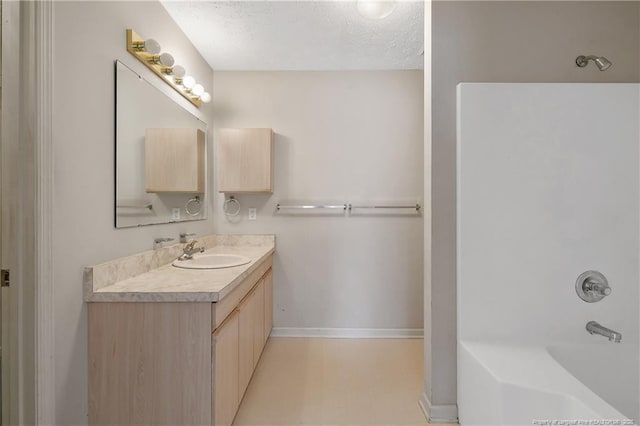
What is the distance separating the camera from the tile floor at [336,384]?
5.59 ft

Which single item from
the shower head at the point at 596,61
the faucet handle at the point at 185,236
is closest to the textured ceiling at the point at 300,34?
the shower head at the point at 596,61

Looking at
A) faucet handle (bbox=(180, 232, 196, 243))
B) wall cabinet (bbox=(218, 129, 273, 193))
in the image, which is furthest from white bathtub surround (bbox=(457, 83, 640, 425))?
faucet handle (bbox=(180, 232, 196, 243))

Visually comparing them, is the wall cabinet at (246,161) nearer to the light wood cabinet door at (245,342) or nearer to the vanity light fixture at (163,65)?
the vanity light fixture at (163,65)

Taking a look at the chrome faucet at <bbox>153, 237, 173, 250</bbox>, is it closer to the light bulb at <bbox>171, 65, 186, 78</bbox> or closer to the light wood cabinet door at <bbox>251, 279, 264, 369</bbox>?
the light wood cabinet door at <bbox>251, 279, 264, 369</bbox>

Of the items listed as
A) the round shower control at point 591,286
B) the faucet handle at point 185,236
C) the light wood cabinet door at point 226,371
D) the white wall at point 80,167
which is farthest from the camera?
the faucet handle at point 185,236

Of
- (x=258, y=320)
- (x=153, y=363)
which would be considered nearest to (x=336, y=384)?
(x=258, y=320)

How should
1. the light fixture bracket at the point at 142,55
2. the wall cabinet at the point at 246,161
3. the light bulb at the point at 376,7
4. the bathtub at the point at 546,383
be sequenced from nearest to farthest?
the bathtub at the point at 546,383, the light fixture bracket at the point at 142,55, the light bulb at the point at 376,7, the wall cabinet at the point at 246,161

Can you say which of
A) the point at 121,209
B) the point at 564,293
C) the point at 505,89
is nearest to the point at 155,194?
the point at 121,209

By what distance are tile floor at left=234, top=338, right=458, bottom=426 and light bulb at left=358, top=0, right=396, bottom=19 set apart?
92.6 inches

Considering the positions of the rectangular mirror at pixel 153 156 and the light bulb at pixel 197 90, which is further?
the light bulb at pixel 197 90

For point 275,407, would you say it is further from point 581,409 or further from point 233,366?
point 581,409

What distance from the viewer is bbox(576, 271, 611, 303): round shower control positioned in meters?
1.46

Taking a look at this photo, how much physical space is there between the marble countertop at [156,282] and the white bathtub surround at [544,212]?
1.21 m

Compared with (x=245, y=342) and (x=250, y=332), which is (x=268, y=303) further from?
(x=245, y=342)
